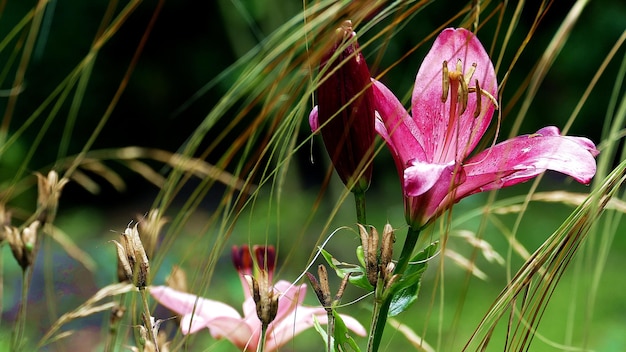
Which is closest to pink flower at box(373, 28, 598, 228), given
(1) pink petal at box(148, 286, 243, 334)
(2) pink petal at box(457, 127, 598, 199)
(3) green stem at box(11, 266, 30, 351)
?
(2) pink petal at box(457, 127, 598, 199)

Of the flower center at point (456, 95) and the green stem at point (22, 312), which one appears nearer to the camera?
the flower center at point (456, 95)

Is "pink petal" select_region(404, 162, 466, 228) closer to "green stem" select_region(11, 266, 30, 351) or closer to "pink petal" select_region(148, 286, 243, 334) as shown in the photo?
"pink petal" select_region(148, 286, 243, 334)

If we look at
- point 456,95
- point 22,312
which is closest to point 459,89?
point 456,95

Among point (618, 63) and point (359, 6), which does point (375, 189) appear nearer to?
point (618, 63)

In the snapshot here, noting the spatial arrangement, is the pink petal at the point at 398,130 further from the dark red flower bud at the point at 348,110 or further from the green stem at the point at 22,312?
the green stem at the point at 22,312

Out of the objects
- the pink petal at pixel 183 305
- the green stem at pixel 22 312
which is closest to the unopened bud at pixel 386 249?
the pink petal at pixel 183 305
